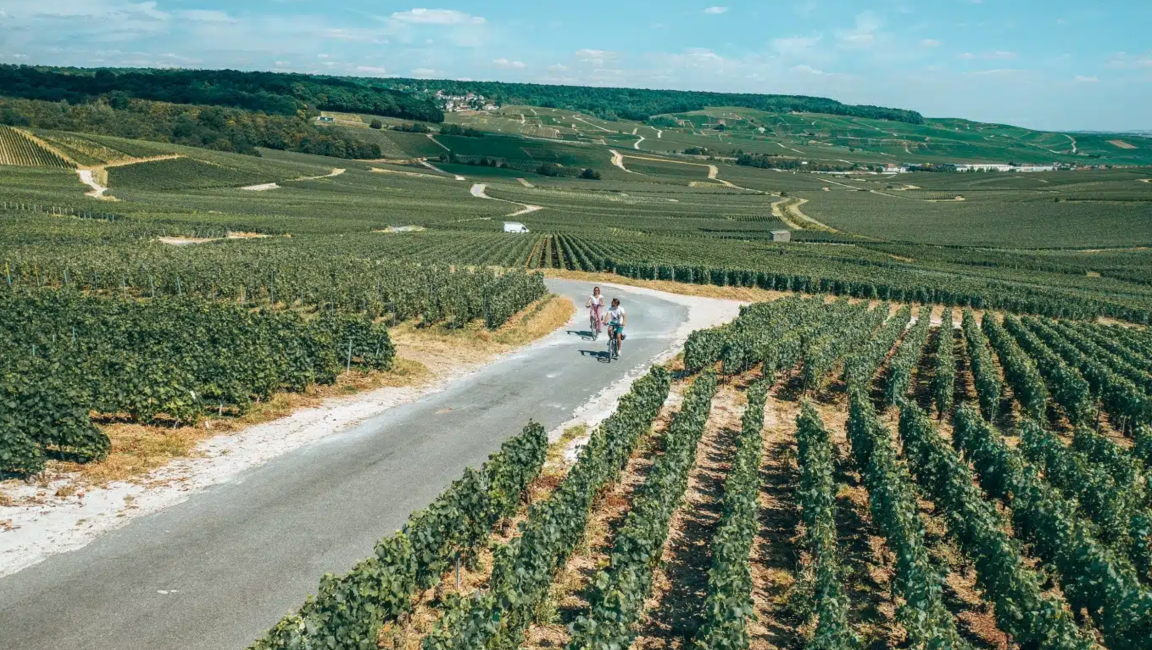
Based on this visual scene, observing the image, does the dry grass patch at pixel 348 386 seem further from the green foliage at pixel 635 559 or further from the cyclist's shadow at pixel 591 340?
the green foliage at pixel 635 559

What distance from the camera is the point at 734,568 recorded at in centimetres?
1194

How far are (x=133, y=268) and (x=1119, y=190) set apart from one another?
18905 cm

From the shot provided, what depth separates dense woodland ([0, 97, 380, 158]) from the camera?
6407 inches

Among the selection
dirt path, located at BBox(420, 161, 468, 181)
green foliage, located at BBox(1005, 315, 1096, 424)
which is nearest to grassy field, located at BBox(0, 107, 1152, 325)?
dirt path, located at BBox(420, 161, 468, 181)

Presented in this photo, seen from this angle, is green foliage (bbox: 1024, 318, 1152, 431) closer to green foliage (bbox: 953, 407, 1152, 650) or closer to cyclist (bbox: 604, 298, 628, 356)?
green foliage (bbox: 953, 407, 1152, 650)

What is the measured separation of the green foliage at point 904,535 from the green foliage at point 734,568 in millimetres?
2475

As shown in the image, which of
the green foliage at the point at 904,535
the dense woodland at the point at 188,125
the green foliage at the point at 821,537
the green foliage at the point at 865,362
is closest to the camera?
the green foliage at the point at 821,537

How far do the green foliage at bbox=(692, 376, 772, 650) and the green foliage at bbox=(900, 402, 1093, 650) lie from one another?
4.05 m

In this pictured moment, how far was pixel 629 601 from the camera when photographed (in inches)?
438

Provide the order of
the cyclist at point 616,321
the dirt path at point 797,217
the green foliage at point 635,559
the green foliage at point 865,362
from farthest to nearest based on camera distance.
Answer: the dirt path at point 797,217 < the cyclist at point 616,321 < the green foliage at point 865,362 < the green foliage at point 635,559

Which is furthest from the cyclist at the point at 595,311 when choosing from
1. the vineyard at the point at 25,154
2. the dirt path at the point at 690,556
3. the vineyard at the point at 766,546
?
the vineyard at the point at 25,154

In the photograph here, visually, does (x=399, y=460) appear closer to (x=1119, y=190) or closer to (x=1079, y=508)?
(x=1079, y=508)

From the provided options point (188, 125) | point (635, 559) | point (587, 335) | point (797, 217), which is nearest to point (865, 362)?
point (587, 335)

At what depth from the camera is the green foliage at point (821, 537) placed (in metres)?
10.6
